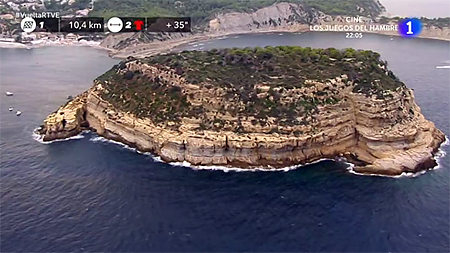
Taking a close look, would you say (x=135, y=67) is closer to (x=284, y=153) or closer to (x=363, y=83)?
(x=284, y=153)

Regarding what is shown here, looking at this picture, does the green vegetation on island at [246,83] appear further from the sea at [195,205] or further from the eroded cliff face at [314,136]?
the sea at [195,205]

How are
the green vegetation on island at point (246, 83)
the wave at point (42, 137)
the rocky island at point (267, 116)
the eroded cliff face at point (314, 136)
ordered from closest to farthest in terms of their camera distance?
the eroded cliff face at point (314, 136), the rocky island at point (267, 116), the green vegetation on island at point (246, 83), the wave at point (42, 137)

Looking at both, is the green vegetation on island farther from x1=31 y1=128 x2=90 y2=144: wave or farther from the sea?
the sea

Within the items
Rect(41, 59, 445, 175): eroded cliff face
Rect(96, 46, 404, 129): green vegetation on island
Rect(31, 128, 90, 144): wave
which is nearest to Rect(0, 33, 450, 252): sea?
Rect(31, 128, 90, 144): wave

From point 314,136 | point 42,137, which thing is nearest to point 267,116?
point 314,136

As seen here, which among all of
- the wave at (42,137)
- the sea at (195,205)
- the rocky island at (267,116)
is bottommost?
the sea at (195,205)

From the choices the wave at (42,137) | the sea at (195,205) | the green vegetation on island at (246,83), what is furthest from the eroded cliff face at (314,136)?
the sea at (195,205)
